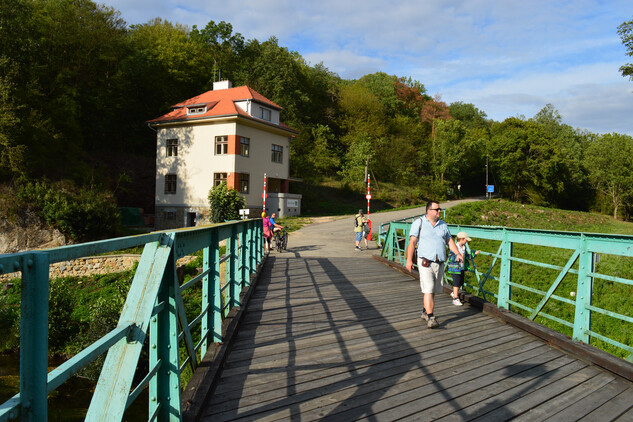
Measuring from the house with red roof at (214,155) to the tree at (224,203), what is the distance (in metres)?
1.83

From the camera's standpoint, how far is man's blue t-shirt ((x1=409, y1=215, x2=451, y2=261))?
5.70m

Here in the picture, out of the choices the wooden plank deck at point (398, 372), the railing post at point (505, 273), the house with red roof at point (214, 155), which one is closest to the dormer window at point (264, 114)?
the house with red roof at point (214, 155)

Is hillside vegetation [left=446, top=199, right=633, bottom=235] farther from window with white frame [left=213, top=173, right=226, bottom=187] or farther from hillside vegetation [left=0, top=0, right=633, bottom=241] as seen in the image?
window with white frame [left=213, top=173, right=226, bottom=187]

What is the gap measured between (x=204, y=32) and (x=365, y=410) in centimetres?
5484

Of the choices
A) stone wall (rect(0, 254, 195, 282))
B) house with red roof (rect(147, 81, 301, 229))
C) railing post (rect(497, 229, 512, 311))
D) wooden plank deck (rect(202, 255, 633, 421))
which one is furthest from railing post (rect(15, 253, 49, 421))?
house with red roof (rect(147, 81, 301, 229))

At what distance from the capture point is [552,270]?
66.7ft

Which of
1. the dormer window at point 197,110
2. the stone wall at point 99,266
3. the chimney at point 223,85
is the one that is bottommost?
the stone wall at point 99,266

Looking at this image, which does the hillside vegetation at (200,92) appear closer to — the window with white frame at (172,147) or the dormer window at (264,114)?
the window with white frame at (172,147)

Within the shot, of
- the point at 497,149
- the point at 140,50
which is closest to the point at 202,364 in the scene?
the point at 140,50

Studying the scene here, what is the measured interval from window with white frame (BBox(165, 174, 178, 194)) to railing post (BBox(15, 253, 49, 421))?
33.4 meters

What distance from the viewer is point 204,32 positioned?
51.1 meters

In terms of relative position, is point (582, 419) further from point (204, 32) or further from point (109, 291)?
point (204, 32)

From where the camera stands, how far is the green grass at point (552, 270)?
14578 mm

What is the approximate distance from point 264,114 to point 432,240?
3020cm
